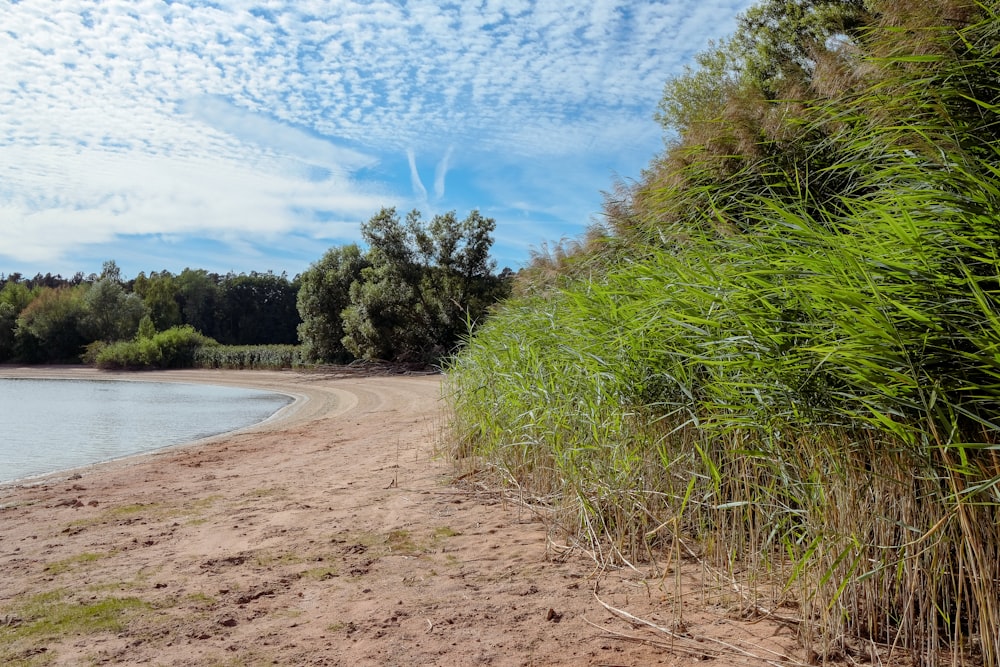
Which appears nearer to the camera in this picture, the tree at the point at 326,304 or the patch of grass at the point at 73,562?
the patch of grass at the point at 73,562

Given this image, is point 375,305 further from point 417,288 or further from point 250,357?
point 250,357

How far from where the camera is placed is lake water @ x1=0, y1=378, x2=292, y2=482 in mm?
11242

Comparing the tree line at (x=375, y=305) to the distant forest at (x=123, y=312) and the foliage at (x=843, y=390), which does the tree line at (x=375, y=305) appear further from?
the foliage at (x=843, y=390)

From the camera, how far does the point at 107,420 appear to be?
17031 mm

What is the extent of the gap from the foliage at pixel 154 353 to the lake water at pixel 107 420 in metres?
12.3

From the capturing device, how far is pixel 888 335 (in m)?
2.15

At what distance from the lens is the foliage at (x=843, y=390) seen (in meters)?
2.18

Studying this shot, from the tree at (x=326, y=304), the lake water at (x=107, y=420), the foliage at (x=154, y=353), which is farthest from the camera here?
the foliage at (x=154, y=353)

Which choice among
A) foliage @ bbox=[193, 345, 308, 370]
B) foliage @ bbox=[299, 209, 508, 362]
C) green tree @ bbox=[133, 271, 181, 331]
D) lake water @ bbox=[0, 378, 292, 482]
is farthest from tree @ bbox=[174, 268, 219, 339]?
foliage @ bbox=[299, 209, 508, 362]

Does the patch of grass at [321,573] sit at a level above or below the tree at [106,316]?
below

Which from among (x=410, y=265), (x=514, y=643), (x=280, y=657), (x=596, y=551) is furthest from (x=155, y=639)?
(x=410, y=265)

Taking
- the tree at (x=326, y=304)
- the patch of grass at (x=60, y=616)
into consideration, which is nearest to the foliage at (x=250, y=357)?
the tree at (x=326, y=304)

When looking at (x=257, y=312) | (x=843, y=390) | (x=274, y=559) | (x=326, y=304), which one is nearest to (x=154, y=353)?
(x=326, y=304)

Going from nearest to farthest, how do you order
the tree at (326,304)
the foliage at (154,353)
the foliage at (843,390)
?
the foliage at (843,390), the tree at (326,304), the foliage at (154,353)
